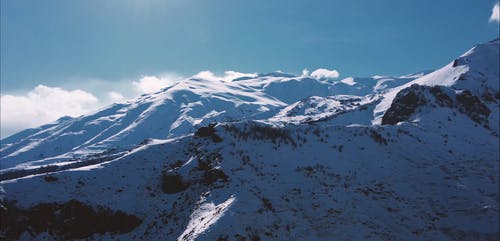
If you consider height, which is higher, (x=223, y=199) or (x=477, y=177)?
(x=223, y=199)

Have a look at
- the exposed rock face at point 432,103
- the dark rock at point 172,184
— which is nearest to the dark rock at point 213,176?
the dark rock at point 172,184

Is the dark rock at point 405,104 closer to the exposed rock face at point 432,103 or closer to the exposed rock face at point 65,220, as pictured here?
the exposed rock face at point 432,103

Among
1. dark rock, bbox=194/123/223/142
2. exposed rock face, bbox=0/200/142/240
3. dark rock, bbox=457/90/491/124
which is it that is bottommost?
exposed rock face, bbox=0/200/142/240

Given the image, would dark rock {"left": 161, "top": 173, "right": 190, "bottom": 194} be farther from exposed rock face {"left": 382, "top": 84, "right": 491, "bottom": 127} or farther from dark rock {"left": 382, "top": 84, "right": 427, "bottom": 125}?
dark rock {"left": 382, "top": 84, "right": 427, "bottom": 125}

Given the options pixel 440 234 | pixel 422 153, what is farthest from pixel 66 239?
pixel 422 153

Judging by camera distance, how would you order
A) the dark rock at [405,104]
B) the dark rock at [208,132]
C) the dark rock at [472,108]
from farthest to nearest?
the dark rock at [405,104], the dark rock at [472,108], the dark rock at [208,132]

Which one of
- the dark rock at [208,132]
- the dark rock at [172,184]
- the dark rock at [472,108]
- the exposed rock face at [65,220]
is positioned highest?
the dark rock at [208,132]

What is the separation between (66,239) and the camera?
25750 millimetres

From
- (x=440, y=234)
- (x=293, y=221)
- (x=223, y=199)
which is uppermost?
(x=223, y=199)

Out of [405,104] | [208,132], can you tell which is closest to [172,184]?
[208,132]

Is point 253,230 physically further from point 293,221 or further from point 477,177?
point 477,177

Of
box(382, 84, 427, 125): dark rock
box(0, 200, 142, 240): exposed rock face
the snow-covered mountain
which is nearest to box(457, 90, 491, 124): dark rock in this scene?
box(382, 84, 427, 125): dark rock

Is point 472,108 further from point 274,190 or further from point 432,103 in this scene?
point 274,190

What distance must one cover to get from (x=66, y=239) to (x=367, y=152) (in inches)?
1165
